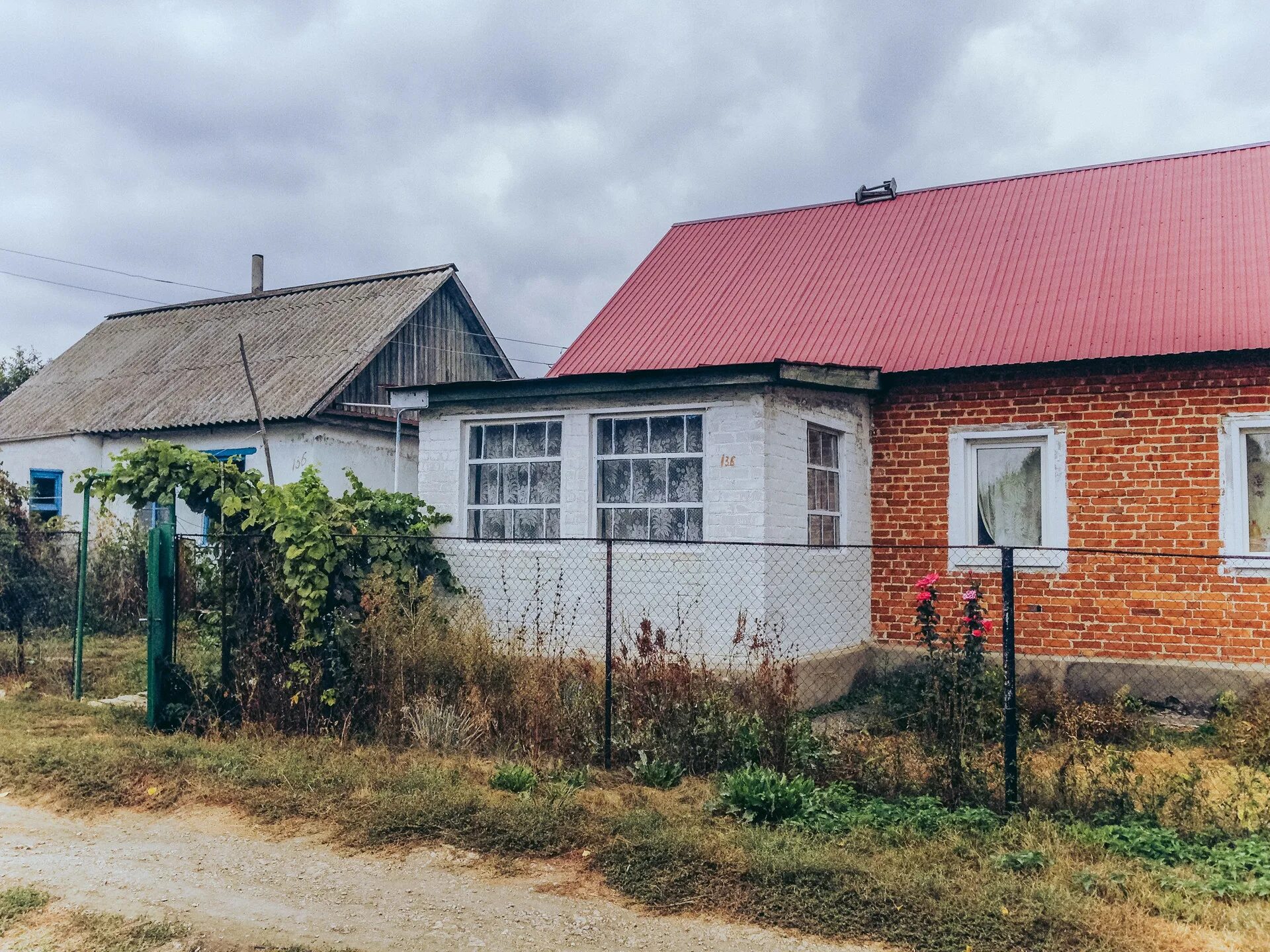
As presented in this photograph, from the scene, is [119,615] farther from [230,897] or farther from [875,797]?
[875,797]

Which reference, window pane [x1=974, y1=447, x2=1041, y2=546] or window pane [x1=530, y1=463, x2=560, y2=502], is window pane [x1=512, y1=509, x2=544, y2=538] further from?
window pane [x1=974, y1=447, x2=1041, y2=546]

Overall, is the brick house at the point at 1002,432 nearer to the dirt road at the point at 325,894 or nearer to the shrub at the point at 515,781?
the shrub at the point at 515,781

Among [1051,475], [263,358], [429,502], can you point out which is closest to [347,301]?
[263,358]

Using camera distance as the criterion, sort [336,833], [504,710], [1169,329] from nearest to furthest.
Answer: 1. [336,833]
2. [504,710]
3. [1169,329]

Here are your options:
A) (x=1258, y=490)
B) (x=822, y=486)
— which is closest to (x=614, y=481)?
(x=822, y=486)

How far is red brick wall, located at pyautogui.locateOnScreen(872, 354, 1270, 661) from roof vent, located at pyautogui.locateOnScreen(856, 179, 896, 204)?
5.19 metres

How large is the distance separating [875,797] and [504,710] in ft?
9.21

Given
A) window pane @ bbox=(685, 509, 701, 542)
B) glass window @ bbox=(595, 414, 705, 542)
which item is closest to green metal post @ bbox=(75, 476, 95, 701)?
glass window @ bbox=(595, 414, 705, 542)

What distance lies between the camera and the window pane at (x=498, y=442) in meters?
11.1

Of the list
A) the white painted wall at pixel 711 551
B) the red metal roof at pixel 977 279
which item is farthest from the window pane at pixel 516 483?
the red metal roof at pixel 977 279

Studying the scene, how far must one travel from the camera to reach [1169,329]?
10.1 metres

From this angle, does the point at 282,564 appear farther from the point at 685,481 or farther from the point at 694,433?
A: the point at 694,433

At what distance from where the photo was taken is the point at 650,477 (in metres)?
10.3

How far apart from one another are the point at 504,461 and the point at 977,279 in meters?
6.04
